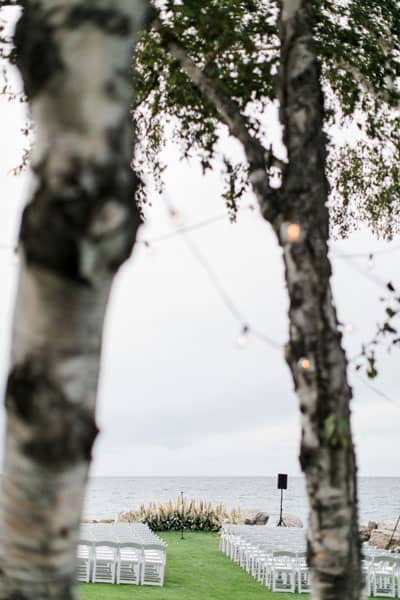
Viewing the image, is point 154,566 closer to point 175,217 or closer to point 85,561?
point 85,561

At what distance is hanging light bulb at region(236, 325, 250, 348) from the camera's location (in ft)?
17.6

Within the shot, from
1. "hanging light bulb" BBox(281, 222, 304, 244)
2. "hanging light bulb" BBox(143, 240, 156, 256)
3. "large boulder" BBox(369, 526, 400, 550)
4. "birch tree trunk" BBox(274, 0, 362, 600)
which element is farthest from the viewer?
"large boulder" BBox(369, 526, 400, 550)

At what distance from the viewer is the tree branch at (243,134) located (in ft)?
15.8

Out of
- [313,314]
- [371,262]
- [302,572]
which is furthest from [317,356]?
[302,572]

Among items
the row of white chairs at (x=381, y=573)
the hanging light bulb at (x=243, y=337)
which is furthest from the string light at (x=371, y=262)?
the row of white chairs at (x=381, y=573)

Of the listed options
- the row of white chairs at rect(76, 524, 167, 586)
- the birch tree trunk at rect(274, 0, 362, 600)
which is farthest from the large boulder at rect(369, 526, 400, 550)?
the birch tree trunk at rect(274, 0, 362, 600)

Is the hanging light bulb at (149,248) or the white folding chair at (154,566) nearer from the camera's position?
the hanging light bulb at (149,248)

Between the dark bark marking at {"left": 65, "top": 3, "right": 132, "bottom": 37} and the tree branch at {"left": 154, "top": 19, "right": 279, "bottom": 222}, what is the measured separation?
272cm

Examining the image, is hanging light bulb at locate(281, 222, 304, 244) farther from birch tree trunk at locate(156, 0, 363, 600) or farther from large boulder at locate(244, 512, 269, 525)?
large boulder at locate(244, 512, 269, 525)

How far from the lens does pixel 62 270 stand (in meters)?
1.97

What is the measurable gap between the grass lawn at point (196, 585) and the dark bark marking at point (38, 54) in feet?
32.7

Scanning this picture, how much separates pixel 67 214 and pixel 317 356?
2.70 meters

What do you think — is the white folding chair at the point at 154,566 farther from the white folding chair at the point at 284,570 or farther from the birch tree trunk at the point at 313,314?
the birch tree trunk at the point at 313,314

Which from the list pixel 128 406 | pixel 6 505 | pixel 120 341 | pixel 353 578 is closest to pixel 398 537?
pixel 353 578
